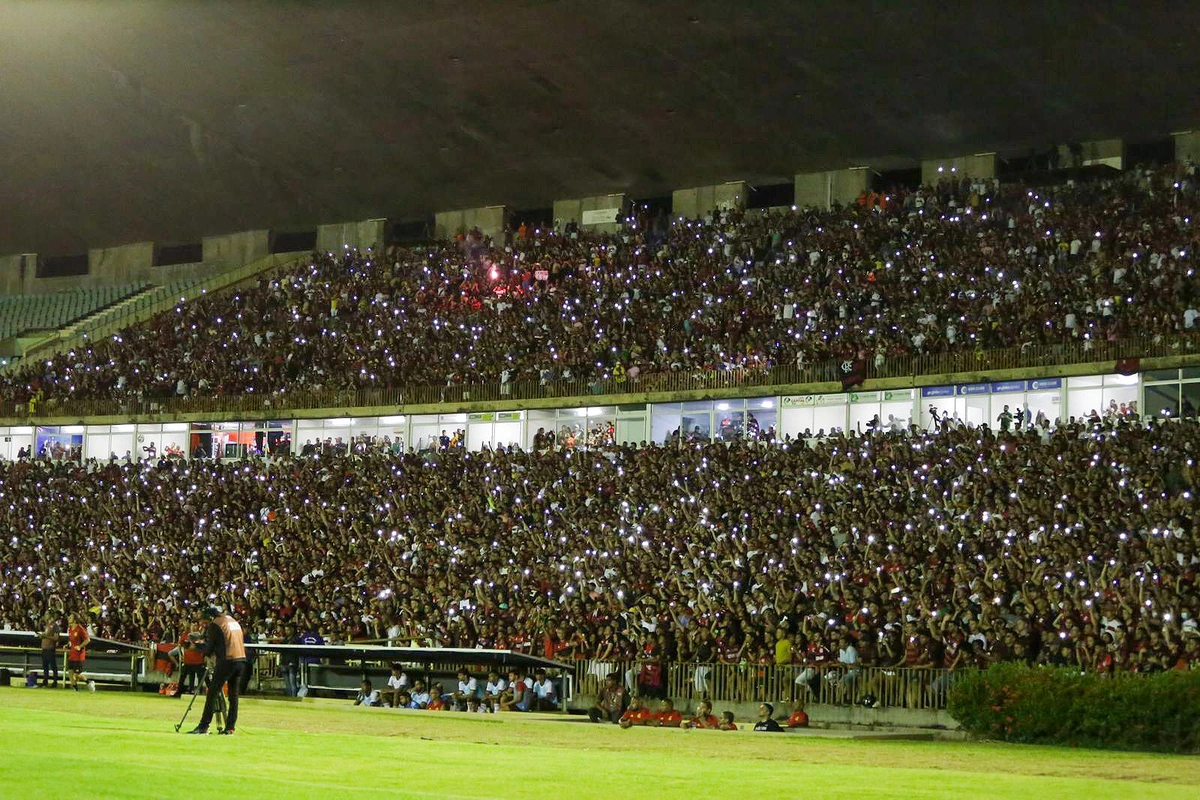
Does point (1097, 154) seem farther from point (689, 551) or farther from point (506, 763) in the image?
point (506, 763)

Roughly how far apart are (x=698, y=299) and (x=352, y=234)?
1981 centimetres

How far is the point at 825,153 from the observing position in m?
47.6

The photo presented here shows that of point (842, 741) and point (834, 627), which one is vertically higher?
point (834, 627)

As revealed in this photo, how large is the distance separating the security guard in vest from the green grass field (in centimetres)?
55

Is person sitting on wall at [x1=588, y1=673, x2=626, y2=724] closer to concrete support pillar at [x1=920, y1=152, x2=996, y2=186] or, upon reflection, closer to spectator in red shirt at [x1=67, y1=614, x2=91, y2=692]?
spectator in red shirt at [x1=67, y1=614, x2=91, y2=692]

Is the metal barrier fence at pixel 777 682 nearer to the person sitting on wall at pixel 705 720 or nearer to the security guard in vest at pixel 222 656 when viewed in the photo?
the person sitting on wall at pixel 705 720

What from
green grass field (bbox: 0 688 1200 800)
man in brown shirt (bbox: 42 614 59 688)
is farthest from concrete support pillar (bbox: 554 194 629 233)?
green grass field (bbox: 0 688 1200 800)

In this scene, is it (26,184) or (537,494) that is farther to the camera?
(26,184)

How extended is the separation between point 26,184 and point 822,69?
3052cm

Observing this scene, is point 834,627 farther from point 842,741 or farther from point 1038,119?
point 1038,119

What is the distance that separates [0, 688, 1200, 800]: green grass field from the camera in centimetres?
1244

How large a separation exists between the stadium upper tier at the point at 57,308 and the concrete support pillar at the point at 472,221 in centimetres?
1424

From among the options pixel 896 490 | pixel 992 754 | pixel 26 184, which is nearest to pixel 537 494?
pixel 896 490

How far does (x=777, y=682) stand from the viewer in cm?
2714
